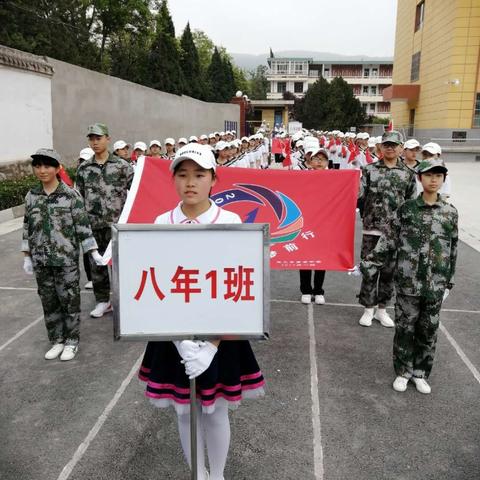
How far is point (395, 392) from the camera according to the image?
400 cm

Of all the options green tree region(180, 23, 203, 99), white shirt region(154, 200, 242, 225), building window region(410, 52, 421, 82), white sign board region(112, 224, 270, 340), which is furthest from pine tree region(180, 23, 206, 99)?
white sign board region(112, 224, 270, 340)

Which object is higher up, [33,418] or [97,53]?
[97,53]

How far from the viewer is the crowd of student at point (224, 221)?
2.50 m

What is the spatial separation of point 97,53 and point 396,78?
29.0 meters

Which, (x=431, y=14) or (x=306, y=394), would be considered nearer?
(x=306, y=394)

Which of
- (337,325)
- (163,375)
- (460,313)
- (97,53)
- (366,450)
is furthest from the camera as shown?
(97,53)

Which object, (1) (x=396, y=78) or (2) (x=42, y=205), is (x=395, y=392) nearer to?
(2) (x=42, y=205)

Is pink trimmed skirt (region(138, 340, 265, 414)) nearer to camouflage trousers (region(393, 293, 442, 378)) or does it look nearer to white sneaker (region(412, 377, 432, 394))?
camouflage trousers (region(393, 293, 442, 378))

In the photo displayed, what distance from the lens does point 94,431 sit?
11.3 ft

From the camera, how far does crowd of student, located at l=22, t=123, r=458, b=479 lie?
250cm

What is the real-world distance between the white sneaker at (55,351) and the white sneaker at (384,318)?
3.38 metres

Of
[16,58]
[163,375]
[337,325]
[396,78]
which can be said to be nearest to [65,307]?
[163,375]

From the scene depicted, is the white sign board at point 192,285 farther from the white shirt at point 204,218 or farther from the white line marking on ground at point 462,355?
the white line marking on ground at point 462,355

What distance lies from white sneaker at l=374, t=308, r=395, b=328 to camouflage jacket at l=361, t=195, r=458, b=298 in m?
1.54
